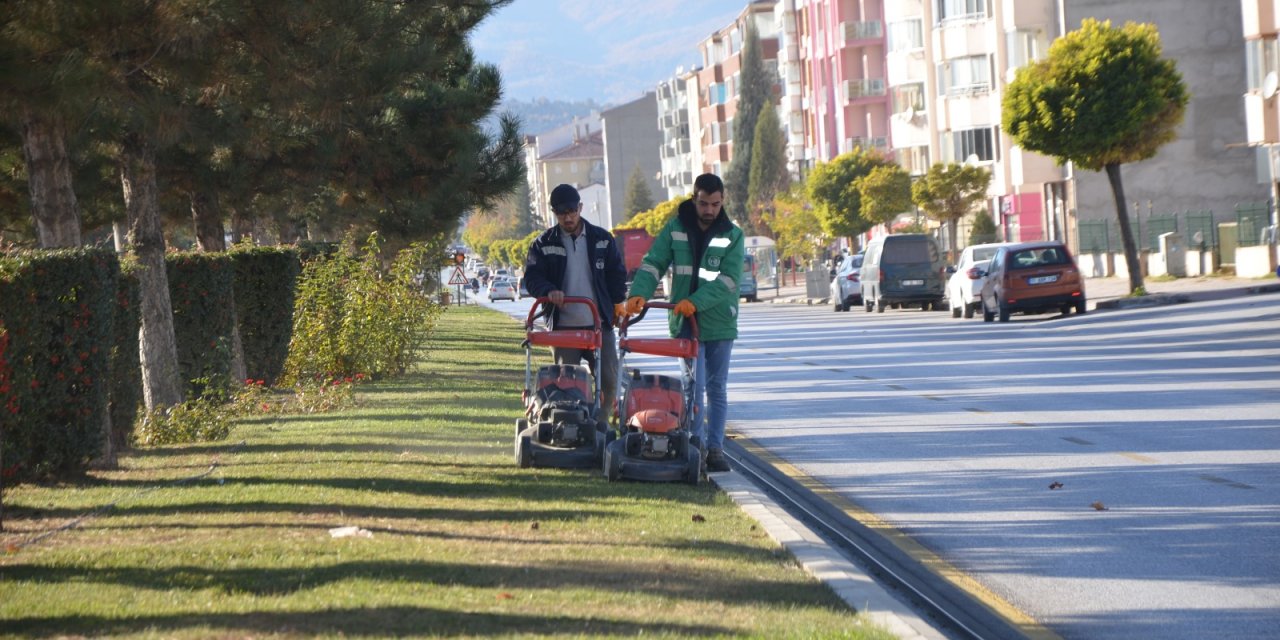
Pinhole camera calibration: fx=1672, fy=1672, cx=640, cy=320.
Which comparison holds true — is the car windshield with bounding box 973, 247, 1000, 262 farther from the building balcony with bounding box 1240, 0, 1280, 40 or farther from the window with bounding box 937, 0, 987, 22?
the window with bounding box 937, 0, 987, 22

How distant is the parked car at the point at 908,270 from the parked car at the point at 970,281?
4137 mm

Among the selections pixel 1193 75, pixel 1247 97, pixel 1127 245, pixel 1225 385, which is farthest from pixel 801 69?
pixel 1225 385

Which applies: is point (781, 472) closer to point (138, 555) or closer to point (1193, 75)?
point (138, 555)

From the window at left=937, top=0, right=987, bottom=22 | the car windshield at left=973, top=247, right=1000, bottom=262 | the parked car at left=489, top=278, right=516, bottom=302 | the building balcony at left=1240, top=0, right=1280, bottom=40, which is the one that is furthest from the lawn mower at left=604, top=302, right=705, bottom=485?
the parked car at left=489, top=278, right=516, bottom=302

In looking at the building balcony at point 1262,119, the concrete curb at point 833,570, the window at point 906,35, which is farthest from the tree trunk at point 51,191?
the window at point 906,35

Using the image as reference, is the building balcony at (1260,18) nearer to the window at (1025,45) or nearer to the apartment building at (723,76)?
the window at (1025,45)

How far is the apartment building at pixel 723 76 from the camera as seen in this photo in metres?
134

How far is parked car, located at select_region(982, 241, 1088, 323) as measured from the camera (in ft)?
111

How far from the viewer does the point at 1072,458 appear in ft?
39.8

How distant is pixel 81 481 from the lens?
11.8 metres

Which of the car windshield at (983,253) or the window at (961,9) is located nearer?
the car windshield at (983,253)

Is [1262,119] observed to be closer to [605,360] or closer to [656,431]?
[605,360]

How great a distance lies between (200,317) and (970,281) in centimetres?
2211

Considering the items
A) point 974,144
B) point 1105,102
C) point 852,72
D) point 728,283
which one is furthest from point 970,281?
point 852,72
